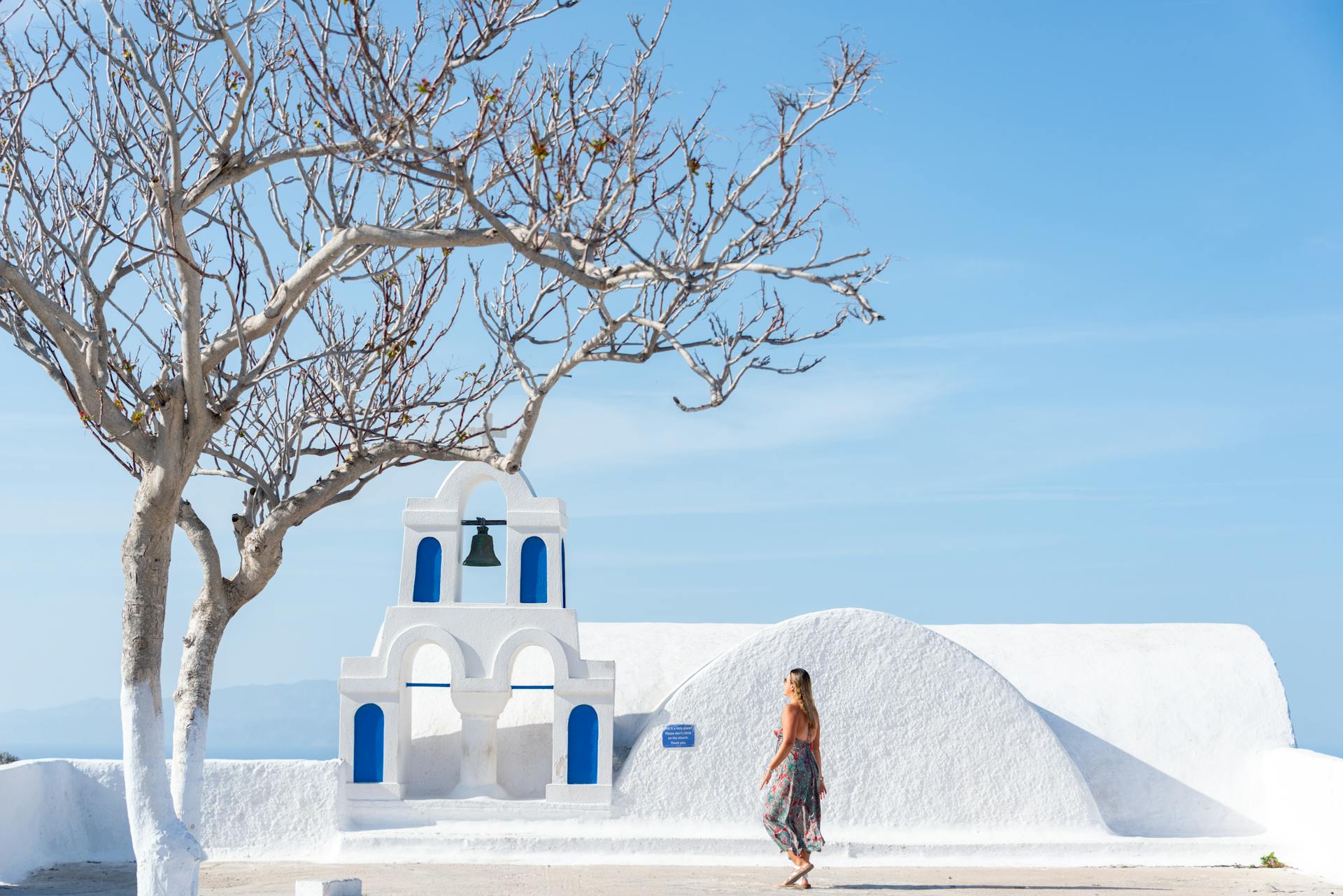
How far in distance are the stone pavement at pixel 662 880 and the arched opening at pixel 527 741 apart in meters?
2.20

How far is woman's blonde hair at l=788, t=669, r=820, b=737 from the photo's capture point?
1000cm

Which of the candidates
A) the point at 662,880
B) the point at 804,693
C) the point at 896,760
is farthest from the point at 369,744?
the point at 804,693

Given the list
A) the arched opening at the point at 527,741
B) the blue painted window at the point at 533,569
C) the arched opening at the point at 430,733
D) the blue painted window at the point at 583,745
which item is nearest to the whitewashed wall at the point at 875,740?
the blue painted window at the point at 583,745

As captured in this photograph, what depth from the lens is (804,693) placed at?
10.0m

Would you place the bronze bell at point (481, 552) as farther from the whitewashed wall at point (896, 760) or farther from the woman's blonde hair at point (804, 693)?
the woman's blonde hair at point (804, 693)

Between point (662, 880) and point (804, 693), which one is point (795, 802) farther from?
point (662, 880)

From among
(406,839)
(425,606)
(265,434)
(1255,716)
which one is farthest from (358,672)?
(1255,716)

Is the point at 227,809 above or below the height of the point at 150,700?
below

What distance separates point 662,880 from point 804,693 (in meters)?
2.76

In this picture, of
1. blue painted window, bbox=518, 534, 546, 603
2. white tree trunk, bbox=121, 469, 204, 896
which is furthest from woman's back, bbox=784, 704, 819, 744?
blue painted window, bbox=518, 534, 546, 603

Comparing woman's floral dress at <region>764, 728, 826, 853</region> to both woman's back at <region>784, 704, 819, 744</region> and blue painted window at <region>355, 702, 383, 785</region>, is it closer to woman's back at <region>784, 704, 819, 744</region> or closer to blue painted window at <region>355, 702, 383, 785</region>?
woman's back at <region>784, 704, 819, 744</region>

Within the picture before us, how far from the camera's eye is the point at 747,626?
17.8 m

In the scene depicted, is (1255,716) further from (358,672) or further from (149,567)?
(149,567)

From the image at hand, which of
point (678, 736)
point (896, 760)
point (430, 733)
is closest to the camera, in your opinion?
point (678, 736)
